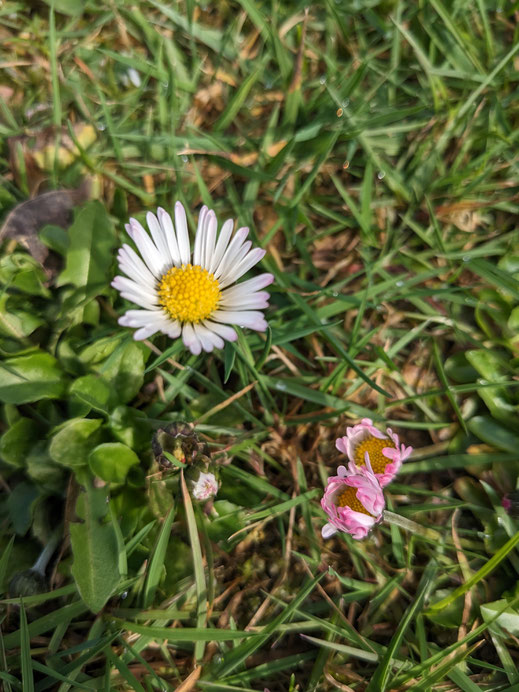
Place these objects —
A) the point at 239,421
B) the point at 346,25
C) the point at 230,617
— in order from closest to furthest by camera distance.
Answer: the point at 230,617 < the point at 239,421 < the point at 346,25

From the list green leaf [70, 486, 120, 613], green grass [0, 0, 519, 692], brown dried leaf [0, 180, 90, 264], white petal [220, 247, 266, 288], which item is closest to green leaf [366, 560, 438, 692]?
green grass [0, 0, 519, 692]

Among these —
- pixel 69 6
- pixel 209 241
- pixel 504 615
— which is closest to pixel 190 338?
pixel 209 241

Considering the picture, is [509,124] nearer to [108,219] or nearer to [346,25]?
[346,25]

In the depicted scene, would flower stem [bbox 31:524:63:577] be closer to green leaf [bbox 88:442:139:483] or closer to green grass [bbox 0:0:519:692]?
green grass [bbox 0:0:519:692]

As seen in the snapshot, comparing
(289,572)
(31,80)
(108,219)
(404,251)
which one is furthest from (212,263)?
(31,80)

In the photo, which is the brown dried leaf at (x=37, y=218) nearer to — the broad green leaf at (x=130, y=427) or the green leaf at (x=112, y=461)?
the broad green leaf at (x=130, y=427)

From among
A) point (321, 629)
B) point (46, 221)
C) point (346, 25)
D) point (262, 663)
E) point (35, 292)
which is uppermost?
point (346, 25)

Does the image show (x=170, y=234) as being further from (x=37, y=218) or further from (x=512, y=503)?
(x=512, y=503)
